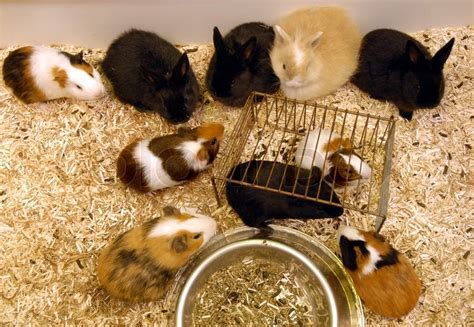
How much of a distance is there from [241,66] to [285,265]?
1.27m

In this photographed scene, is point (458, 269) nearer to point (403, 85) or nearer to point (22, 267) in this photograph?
point (403, 85)

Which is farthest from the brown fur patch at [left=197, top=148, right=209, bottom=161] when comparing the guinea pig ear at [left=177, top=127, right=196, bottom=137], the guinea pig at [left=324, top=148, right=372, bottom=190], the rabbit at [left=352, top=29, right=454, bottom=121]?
the rabbit at [left=352, top=29, right=454, bottom=121]

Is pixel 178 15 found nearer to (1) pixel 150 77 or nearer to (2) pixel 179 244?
(1) pixel 150 77

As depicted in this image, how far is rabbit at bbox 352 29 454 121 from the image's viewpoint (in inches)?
109

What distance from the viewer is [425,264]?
2.71m

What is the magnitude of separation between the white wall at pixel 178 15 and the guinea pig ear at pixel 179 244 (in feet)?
5.39

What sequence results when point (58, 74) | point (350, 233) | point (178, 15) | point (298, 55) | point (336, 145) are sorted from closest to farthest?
point (350, 233)
point (336, 145)
point (298, 55)
point (58, 74)
point (178, 15)

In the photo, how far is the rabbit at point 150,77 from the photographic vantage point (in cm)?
285

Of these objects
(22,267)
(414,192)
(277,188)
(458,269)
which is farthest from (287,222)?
(22,267)

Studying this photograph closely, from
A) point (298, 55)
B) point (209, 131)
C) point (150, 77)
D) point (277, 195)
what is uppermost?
point (298, 55)

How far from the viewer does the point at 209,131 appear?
109 inches

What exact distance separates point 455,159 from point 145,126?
→ 6.82 feet

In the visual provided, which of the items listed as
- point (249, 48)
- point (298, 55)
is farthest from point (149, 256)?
point (298, 55)

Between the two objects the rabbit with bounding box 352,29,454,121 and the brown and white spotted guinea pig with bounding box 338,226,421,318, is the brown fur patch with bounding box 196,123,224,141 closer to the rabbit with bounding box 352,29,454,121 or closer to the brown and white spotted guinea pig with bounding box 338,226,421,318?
the brown and white spotted guinea pig with bounding box 338,226,421,318
